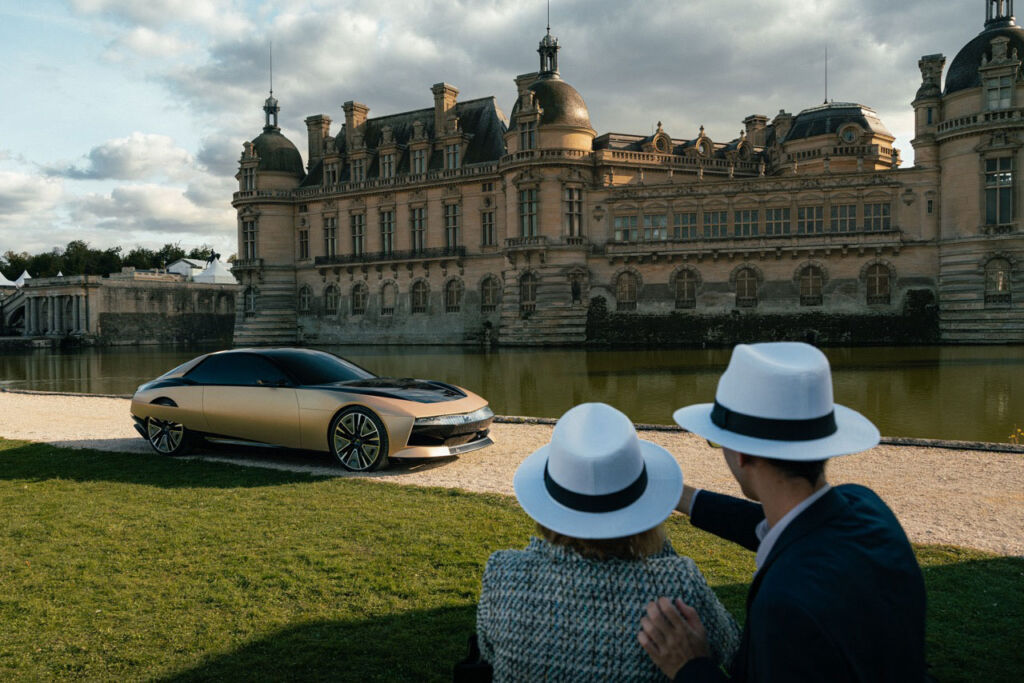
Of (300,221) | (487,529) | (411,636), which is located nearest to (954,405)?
(487,529)

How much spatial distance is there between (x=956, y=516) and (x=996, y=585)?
2.08 meters

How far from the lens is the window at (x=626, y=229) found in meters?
45.2

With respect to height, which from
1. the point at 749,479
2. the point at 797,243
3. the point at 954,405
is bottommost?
the point at 954,405

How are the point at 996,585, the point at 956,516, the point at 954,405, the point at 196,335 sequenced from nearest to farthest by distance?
the point at 996,585 → the point at 956,516 → the point at 954,405 → the point at 196,335

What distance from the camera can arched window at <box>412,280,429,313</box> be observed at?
175 feet

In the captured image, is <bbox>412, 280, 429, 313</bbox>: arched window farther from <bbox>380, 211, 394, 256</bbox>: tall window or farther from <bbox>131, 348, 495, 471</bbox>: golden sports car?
<bbox>131, 348, 495, 471</bbox>: golden sports car

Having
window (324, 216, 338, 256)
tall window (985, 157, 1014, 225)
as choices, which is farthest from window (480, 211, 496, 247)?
tall window (985, 157, 1014, 225)

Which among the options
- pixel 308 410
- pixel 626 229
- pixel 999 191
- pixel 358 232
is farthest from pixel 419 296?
pixel 308 410

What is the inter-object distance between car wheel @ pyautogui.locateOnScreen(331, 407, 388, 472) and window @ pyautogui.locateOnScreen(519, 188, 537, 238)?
36538mm

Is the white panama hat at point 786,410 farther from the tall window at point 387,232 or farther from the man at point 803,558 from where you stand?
the tall window at point 387,232

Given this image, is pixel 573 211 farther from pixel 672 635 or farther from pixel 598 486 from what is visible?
pixel 672 635

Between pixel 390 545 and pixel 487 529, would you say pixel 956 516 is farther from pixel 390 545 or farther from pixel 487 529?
pixel 390 545

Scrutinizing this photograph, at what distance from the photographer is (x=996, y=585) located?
18.2 feet

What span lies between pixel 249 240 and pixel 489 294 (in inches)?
832
